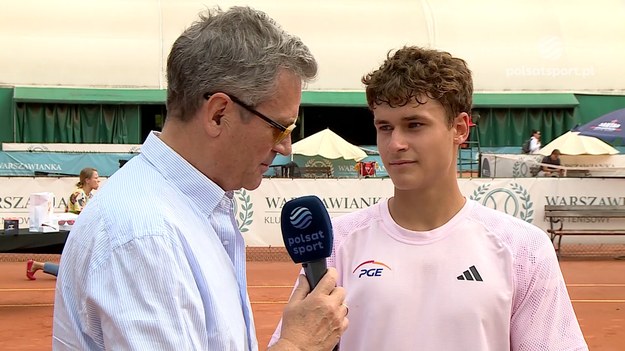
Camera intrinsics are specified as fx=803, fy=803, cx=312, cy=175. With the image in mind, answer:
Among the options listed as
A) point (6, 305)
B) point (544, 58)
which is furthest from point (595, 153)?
point (6, 305)

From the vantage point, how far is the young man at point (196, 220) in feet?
5.45

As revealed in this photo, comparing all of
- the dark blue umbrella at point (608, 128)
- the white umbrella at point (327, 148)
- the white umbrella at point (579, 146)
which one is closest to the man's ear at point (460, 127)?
the dark blue umbrella at point (608, 128)

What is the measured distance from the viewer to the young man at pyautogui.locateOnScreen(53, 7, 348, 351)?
1.66 metres

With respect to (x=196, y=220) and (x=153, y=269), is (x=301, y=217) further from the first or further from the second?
(x=153, y=269)

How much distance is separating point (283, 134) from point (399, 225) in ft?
2.67

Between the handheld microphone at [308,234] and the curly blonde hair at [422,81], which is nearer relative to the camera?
the handheld microphone at [308,234]

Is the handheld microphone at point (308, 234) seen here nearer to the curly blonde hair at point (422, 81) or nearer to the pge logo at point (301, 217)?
the pge logo at point (301, 217)

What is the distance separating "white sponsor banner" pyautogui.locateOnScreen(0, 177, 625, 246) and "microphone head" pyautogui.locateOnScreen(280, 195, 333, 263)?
12846 millimetres

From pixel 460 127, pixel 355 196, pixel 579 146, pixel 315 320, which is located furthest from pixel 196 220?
pixel 579 146

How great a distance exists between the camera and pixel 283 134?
2.15 meters

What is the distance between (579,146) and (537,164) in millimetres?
2453

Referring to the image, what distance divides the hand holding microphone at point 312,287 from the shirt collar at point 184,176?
1.08 feet

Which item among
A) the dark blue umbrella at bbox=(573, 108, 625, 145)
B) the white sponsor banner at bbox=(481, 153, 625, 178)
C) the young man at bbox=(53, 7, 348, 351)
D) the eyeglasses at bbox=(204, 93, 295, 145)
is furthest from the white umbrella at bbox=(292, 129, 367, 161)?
the young man at bbox=(53, 7, 348, 351)

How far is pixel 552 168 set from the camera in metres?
20.9
